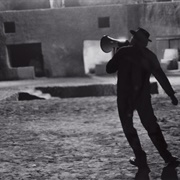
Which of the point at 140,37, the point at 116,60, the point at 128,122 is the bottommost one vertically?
the point at 128,122

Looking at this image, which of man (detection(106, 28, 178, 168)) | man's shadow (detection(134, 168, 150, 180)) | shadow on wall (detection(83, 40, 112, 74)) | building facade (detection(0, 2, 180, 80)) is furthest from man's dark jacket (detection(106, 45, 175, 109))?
shadow on wall (detection(83, 40, 112, 74))

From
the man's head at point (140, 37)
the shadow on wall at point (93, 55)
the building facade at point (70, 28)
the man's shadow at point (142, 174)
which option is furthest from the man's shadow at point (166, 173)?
the shadow on wall at point (93, 55)

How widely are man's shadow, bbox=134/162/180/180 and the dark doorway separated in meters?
16.0

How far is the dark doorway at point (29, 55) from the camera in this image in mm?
19531

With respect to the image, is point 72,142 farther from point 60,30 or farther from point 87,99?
point 60,30

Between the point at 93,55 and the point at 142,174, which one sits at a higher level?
the point at 142,174

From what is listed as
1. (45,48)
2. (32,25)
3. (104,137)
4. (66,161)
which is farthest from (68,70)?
(66,161)

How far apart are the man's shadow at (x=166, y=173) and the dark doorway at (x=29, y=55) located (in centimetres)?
1605

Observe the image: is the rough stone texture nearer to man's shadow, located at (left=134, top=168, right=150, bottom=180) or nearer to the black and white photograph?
the black and white photograph

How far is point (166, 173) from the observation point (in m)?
3.89

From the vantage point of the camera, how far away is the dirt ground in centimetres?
417

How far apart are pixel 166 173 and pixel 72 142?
7.04 feet

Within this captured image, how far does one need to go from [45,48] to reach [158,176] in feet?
51.6

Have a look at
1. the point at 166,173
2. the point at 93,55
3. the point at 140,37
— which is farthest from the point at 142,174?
the point at 93,55
